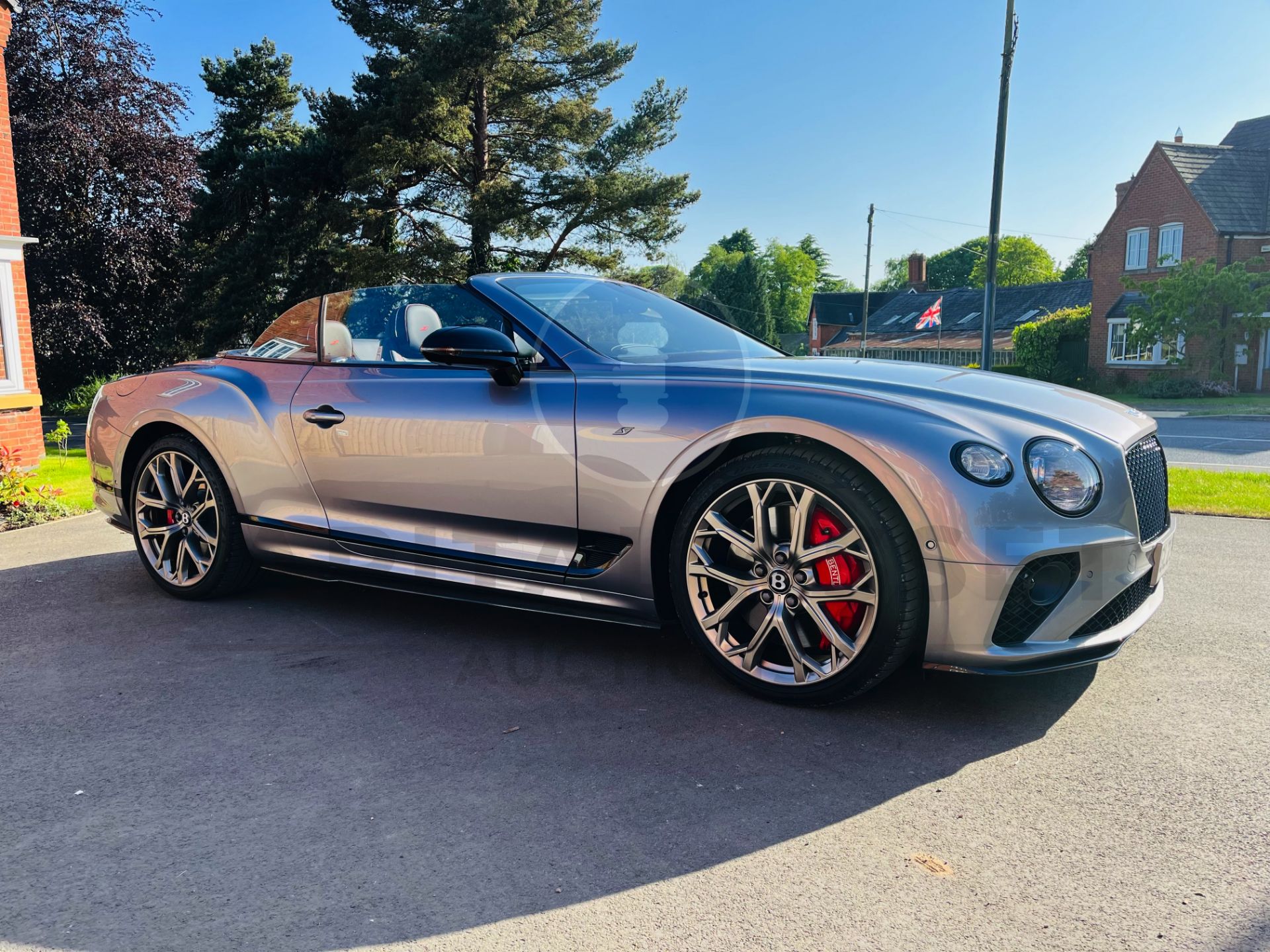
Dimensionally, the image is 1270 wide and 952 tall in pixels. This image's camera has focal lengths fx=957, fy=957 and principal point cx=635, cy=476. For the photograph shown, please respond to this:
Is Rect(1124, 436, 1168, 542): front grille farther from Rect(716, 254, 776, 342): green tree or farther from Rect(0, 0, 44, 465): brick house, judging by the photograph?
Rect(716, 254, 776, 342): green tree

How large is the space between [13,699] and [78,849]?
4.54 ft

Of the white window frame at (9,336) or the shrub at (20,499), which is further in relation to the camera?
the white window frame at (9,336)

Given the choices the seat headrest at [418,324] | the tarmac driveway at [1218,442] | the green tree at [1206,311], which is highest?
the green tree at [1206,311]

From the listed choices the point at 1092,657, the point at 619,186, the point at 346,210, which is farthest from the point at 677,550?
the point at 346,210

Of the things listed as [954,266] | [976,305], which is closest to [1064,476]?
[976,305]

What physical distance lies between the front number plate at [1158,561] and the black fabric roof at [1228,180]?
116 ft

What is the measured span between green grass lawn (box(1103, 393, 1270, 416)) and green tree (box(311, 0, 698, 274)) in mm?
13315

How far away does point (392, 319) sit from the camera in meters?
4.34

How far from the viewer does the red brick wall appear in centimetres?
3269

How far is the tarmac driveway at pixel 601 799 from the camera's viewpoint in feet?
6.89

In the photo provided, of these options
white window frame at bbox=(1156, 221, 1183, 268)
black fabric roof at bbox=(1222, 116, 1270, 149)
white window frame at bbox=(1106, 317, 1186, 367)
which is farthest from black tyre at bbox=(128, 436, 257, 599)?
black fabric roof at bbox=(1222, 116, 1270, 149)

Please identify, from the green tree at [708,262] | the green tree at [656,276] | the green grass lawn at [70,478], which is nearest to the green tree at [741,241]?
the green tree at [708,262]

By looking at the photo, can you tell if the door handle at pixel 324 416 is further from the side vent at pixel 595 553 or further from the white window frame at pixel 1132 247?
the white window frame at pixel 1132 247

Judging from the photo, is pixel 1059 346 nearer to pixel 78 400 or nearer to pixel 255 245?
pixel 255 245
